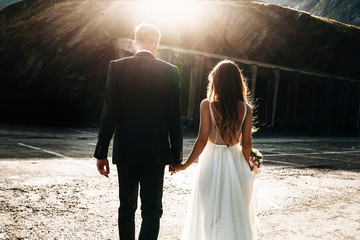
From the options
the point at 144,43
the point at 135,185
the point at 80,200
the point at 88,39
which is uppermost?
the point at 88,39

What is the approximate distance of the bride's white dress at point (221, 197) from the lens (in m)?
2.95

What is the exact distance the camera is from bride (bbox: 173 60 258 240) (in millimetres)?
2922

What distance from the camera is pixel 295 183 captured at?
678 centimetres

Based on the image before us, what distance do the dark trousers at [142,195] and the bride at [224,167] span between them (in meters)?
0.26

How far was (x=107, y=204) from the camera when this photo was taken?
4.74m

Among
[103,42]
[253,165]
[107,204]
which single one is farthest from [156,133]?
[103,42]

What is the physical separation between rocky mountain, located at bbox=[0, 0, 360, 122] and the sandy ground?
11.6 m

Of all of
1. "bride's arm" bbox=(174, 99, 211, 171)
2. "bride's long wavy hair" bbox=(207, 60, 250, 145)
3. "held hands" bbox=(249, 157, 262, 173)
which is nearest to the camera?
"bride's long wavy hair" bbox=(207, 60, 250, 145)

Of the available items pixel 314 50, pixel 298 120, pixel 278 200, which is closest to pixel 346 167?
pixel 278 200

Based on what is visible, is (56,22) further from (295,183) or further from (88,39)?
(295,183)

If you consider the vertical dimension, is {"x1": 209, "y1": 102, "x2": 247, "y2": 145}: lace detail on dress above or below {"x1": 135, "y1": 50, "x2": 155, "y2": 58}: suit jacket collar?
below

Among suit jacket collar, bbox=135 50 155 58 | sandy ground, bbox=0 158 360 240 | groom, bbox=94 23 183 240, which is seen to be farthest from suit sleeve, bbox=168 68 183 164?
sandy ground, bbox=0 158 360 240

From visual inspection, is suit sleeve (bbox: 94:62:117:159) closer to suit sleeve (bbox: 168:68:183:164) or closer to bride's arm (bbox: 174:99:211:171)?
suit sleeve (bbox: 168:68:183:164)

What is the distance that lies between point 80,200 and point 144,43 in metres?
2.80
